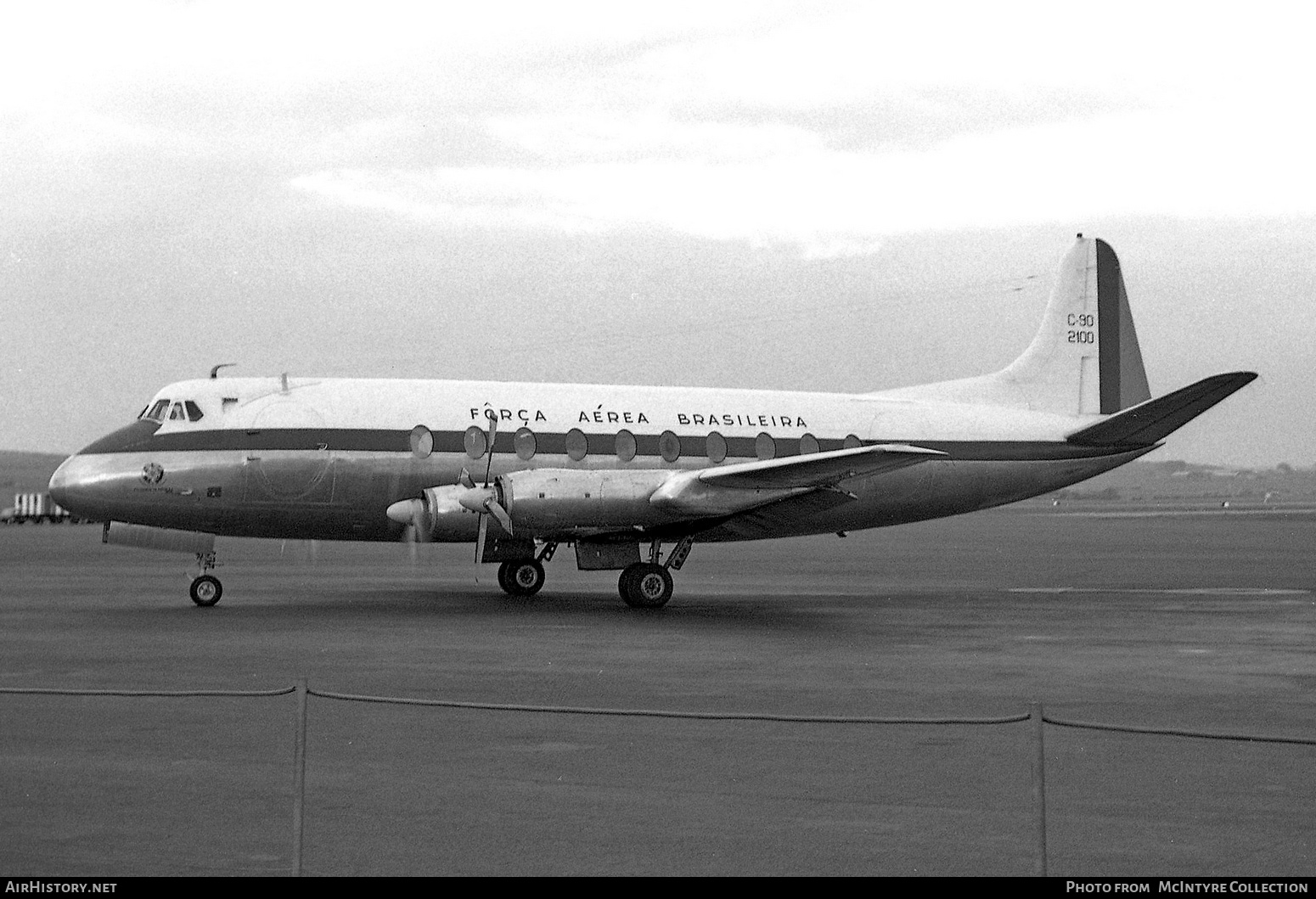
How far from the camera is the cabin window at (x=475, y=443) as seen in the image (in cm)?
2811

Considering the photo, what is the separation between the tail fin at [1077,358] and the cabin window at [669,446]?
21.9 feet

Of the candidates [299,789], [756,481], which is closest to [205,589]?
[756,481]

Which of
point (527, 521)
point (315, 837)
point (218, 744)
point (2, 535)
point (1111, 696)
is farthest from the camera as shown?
point (2, 535)

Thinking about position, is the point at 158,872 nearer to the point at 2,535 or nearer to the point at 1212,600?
the point at 1212,600

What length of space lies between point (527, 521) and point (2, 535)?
5243cm

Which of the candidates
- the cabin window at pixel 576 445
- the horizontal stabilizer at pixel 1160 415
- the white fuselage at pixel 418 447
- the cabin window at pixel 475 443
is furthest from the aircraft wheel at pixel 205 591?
the horizontal stabilizer at pixel 1160 415

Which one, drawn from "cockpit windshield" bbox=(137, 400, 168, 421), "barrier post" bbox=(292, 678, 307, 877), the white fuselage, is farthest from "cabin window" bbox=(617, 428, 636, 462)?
"barrier post" bbox=(292, 678, 307, 877)

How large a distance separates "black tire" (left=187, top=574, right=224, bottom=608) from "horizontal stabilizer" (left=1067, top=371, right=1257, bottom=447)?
17.9m

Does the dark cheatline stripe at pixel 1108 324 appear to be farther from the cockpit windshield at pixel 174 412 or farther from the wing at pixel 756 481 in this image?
the cockpit windshield at pixel 174 412

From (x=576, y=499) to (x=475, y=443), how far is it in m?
3.00

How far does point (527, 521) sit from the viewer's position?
84.8 feet

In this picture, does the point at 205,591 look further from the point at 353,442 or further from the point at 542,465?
the point at 542,465
